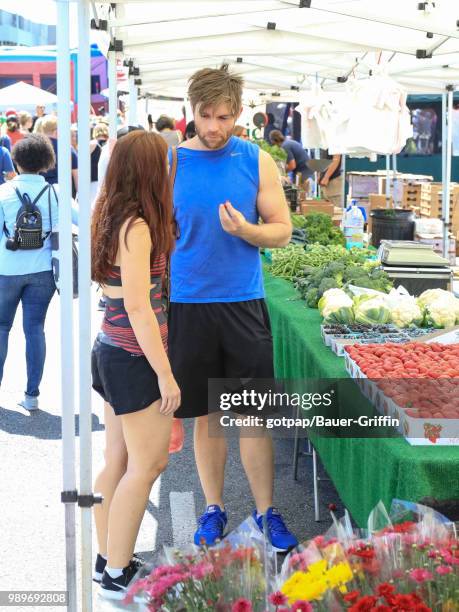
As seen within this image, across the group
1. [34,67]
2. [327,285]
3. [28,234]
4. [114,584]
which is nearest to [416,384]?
[114,584]

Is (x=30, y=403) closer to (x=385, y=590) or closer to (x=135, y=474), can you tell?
(x=135, y=474)

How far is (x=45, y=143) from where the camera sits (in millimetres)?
5719

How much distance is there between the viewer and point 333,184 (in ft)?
47.4

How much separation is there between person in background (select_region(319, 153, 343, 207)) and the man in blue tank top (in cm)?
1039

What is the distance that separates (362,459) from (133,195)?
1185 millimetres

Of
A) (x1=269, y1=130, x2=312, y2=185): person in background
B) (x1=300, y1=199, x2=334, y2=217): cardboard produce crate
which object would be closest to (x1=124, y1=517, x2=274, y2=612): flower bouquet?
(x1=300, y1=199, x2=334, y2=217): cardboard produce crate

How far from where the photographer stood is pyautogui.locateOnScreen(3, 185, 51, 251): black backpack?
5.66 m

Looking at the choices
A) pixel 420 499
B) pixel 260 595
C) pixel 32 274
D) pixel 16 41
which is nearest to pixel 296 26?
pixel 32 274

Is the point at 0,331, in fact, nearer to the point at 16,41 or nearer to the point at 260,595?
the point at 260,595

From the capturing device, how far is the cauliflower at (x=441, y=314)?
4.58m

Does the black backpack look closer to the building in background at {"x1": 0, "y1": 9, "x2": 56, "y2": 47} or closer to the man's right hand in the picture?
the man's right hand

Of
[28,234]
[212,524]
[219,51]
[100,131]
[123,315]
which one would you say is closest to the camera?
[123,315]

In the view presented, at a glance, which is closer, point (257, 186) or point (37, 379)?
point (257, 186)

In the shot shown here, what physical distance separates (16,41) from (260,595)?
2687 centimetres
